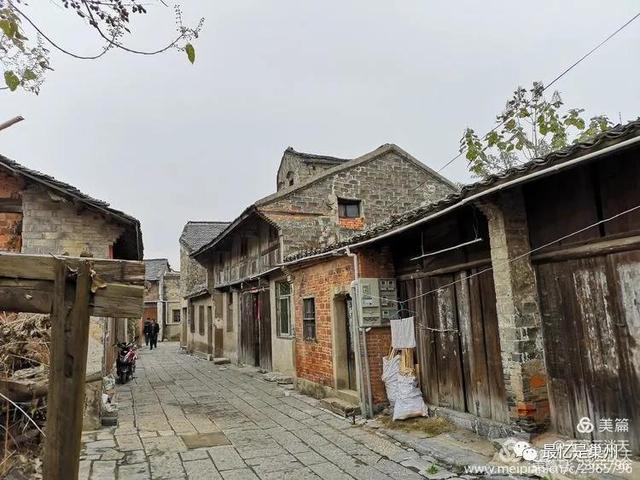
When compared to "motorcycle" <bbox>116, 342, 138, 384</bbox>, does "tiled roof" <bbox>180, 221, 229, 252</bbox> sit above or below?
above

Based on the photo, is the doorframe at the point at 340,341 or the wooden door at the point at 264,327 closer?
the doorframe at the point at 340,341

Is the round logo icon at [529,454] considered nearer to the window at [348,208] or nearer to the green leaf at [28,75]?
the green leaf at [28,75]

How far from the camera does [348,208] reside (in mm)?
13773

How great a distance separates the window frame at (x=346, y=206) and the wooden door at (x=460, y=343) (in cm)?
599

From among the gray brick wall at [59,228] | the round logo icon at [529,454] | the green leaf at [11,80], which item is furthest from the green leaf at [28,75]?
the round logo icon at [529,454]

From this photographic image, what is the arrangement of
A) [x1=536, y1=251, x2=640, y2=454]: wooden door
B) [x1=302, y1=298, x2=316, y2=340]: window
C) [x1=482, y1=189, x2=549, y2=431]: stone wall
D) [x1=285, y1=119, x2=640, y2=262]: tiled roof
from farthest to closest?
[x1=302, y1=298, x2=316, y2=340]: window
[x1=482, y1=189, x2=549, y2=431]: stone wall
[x1=536, y1=251, x2=640, y2=454]: wooden door
[x1=285, y1=119, x2=640, y2=262]: tiled roof

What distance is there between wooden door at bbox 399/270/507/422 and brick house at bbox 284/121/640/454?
20mm

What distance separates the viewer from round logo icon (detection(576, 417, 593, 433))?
482cm

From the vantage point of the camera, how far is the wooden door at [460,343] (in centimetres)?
600

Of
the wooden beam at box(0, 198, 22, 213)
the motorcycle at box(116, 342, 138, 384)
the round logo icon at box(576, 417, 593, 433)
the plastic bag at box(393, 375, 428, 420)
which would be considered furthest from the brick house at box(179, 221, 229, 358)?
the round logo icon at box(576, 417, 593, 433)

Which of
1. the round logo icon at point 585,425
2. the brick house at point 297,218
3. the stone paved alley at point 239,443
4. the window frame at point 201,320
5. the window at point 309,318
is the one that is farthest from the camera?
the window frame at point 201,320

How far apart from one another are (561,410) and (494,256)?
6.18 ft

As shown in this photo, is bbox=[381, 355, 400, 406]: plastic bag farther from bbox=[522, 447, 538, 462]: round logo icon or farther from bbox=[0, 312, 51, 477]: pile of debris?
bbox=[0, 312, 51, 477]: pile of debris

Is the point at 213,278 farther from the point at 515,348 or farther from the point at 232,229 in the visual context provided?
the point at 515,348
